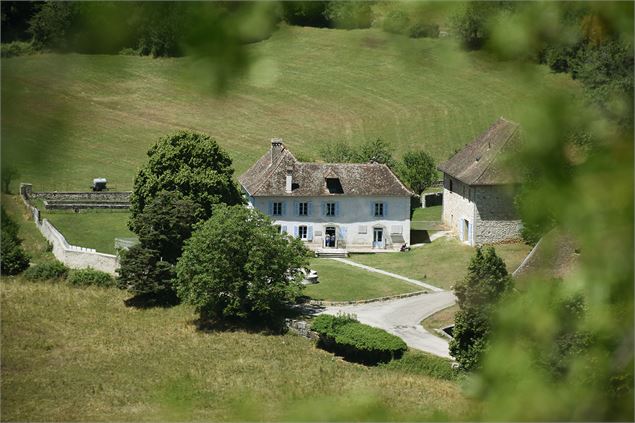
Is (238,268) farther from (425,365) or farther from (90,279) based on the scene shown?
(90,279)

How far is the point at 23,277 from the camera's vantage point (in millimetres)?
43594

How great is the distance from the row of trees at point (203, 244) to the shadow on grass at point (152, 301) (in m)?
0.06

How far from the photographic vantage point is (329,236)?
47.3 meters

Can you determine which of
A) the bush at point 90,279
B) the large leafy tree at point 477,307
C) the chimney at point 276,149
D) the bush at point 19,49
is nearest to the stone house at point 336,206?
the chimney at point 276,149

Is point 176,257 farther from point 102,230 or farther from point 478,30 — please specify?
point 478,30

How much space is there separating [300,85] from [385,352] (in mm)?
42465

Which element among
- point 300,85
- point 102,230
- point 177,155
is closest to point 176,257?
point 177,155

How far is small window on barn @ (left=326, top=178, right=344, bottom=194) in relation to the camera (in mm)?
46938

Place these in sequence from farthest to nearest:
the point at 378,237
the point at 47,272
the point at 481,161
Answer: the point at 481,161 → the point at 378,237 → the point at 47,272

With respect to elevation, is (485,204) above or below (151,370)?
above

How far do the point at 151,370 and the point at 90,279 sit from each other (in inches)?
412

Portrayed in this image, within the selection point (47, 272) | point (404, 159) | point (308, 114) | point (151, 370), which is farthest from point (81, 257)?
point (308, 114)

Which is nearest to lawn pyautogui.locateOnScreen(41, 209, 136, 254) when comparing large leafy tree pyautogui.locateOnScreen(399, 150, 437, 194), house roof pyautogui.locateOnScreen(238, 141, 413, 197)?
house roof pyautogui.locateOnScreen(238, 141, 413, 197)

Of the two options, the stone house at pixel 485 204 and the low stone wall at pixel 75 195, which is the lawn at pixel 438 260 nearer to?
the stone house at pixel 485 204
